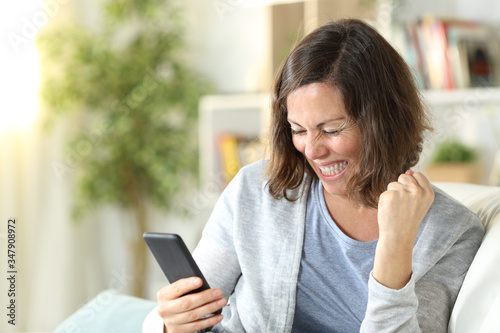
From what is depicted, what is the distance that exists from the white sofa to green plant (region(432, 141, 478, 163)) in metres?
0.88

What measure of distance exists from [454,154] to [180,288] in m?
1.48

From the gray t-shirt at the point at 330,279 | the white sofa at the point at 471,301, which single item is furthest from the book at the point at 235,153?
the gray t-shirt at the point at 330,279

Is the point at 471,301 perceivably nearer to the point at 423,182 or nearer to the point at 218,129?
the point at 423,182

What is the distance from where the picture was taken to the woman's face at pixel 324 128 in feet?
3.39

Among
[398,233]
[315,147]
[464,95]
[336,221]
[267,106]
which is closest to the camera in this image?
[398,233]

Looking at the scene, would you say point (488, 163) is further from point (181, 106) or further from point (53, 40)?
point (53, 40)

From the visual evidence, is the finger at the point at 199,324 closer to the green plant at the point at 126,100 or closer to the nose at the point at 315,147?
the nose at the point at 315,147

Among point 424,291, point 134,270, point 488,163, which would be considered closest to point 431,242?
point 424,291

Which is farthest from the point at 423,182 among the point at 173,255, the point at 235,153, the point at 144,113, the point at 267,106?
the point at 144,113

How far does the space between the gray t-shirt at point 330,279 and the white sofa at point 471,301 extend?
0.59 ft

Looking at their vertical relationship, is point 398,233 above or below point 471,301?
above

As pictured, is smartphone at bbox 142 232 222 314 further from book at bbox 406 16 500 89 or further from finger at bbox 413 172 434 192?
book at bbox 406 16 500 89

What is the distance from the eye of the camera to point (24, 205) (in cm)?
255

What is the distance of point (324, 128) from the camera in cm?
104
